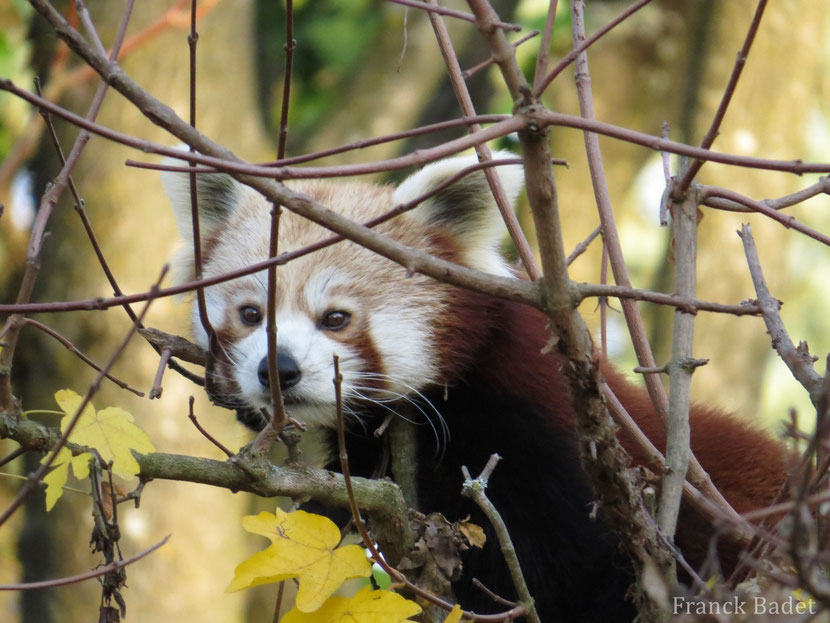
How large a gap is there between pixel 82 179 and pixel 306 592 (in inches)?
172

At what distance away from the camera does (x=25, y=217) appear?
251 inches

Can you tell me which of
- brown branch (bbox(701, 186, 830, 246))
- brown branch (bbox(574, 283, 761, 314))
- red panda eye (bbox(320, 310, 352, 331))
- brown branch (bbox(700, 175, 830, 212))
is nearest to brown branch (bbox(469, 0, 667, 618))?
brown branch (bbox(574, 283, 761, 314))

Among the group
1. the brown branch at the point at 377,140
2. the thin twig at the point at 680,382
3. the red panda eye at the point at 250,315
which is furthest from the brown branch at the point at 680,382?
the red panda eye at the point at 250,315

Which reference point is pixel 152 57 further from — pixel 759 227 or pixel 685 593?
pixel 685 593

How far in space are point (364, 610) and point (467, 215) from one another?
5.36 feet

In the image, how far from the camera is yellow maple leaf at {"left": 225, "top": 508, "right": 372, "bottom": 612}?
1592mm

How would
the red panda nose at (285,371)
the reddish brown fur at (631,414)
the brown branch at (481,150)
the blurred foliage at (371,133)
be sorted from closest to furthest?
the brown branch at (481,150) < the red panda nose at (285,371) < the reddish brown fur at (631,414) < the blurred foliage at (371,133)

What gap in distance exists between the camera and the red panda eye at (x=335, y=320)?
2.78 metres

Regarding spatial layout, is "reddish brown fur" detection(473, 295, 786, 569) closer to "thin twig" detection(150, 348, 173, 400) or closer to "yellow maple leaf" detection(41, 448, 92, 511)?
"thin twig" detection(150, 348, 173, 400)

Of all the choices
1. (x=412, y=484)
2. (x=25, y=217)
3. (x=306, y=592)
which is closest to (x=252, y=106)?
(x=25, y=217)

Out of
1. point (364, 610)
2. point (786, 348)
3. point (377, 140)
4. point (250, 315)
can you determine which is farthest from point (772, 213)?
point (250, 315)

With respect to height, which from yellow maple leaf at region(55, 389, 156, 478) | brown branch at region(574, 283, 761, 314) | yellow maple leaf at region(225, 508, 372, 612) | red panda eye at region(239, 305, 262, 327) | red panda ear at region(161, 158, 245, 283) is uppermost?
brown branch at region(574, 283, 761, 314)

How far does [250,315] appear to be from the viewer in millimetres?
2861

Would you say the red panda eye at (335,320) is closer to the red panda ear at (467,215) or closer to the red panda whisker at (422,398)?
the red panda whisker at (422,398)
